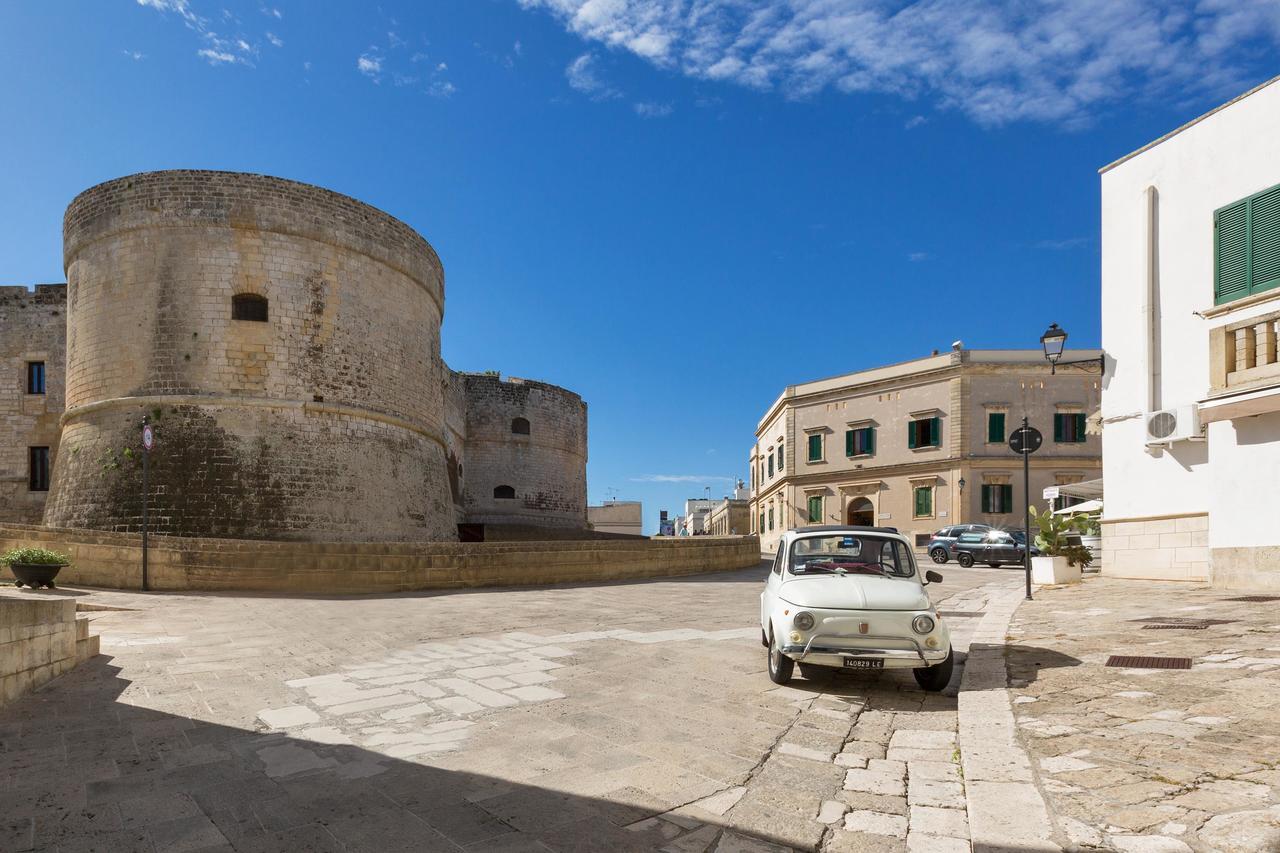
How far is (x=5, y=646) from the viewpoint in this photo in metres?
5.33

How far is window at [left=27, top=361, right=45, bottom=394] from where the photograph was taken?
24.2 meters

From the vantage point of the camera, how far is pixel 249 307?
59.4 feet

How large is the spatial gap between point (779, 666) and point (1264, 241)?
1122cm

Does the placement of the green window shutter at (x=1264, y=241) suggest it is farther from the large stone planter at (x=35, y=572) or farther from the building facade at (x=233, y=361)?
the large stone planter at (x=35, y=572)

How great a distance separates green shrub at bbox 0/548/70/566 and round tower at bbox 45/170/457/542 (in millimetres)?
4776

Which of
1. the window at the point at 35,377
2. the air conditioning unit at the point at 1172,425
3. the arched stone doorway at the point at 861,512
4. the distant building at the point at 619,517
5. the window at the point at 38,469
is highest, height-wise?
the window at the point at 35,377

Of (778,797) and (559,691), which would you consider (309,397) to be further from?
(778,797)

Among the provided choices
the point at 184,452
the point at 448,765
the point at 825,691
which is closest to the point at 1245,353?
the point at 825,691

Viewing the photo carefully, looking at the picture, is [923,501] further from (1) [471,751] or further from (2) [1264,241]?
(1) [471,751]

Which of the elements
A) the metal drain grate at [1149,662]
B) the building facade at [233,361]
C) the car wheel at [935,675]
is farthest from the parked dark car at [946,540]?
the car wheel at [935,675]

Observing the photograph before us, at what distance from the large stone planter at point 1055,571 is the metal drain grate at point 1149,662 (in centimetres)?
832

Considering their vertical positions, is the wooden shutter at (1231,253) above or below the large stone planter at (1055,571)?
above

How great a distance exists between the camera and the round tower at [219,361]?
1717 centimetres

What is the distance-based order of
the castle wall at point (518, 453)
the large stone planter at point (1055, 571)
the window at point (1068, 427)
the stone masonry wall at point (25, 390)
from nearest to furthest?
the large stone planter at point (1055, 571), the stone masonry wall at point (25, 390), the window at point (1068, 427), the castle wall at point (518, 453)
